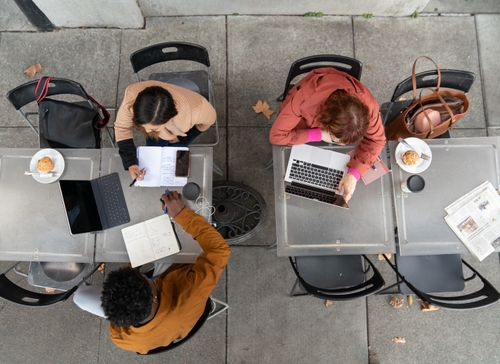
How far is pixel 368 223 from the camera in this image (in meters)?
2.21

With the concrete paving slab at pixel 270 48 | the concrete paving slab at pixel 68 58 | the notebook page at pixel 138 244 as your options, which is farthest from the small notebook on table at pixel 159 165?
the concrete paving slab at pixel 68 58

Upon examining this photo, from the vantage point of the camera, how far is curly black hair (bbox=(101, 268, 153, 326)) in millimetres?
1652

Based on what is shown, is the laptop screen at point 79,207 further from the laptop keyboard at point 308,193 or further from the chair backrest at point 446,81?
the chair backrest at point 446,81

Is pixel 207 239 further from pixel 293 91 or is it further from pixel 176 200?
pixel 293 91

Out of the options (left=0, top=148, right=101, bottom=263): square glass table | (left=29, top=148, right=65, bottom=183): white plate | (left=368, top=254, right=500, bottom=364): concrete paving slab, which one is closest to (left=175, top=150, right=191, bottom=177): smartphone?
(left=0, top=148, right=101, bottom=263): square glass table

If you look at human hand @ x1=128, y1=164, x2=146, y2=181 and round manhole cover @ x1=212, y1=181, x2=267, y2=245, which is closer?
human hand @ x1=128, y1=164, x2=146, y2=181

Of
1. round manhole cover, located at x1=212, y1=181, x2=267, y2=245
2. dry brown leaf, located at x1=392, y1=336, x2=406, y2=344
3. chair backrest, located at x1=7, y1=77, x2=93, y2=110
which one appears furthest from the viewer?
dry brown leaf, located at x1=392, y1=336, x2=406, y2=344

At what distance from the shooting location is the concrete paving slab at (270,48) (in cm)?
335

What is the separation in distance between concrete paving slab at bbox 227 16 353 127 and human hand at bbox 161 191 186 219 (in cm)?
149

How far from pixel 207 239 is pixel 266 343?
5.29 feet

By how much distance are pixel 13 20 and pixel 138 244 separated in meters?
3.29

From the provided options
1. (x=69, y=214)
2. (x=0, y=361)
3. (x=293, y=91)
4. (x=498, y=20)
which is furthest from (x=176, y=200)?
(x=498, y=20)

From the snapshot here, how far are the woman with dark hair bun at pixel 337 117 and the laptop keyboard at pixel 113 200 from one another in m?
1.21

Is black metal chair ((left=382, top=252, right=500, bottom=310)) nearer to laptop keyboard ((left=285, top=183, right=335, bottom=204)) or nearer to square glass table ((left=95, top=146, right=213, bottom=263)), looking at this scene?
laptop keyboard ((left=285, top=183, right=335, bottom=204))
